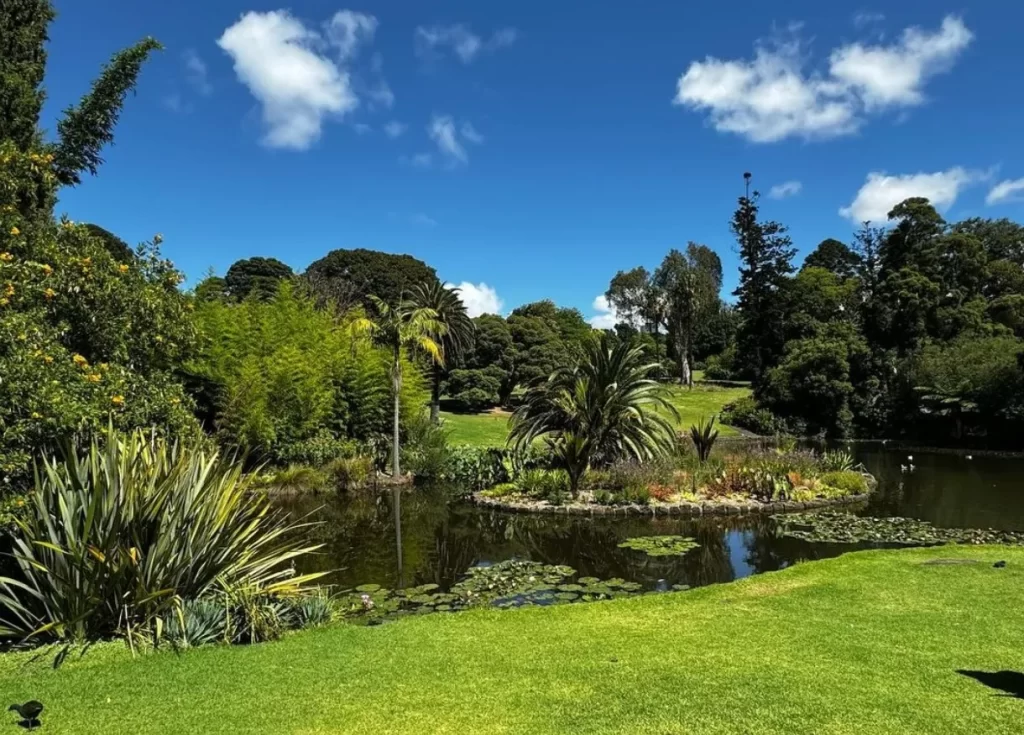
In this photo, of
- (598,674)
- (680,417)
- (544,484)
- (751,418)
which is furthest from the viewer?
(751,418)

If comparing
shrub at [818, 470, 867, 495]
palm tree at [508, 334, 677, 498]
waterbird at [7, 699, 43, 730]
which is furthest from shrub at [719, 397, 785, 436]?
waterbird at [7, 699, 43, 730]

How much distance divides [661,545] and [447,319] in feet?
76.1

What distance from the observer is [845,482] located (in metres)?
16.5

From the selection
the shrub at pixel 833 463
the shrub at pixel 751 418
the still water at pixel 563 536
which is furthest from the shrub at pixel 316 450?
the shrub at pixel 751 418

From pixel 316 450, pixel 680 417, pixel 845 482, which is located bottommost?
pixel 845 482

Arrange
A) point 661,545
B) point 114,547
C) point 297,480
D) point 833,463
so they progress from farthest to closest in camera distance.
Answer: point 297,480, point 833,463, point 661,545, point 114,547

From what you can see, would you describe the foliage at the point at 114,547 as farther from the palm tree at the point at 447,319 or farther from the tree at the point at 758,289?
the tree at the point at 758,289

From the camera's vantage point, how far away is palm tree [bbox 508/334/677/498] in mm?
16828

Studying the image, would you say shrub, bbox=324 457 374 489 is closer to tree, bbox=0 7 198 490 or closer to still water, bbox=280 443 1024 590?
still water, bbox=280 443 1024 590

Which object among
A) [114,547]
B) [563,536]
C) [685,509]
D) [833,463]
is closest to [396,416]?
[563,536]

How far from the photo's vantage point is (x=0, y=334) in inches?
218

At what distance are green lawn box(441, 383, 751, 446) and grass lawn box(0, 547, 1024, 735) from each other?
12.3m

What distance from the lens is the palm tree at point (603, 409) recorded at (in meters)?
16.8

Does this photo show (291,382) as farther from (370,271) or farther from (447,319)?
(370,271)
